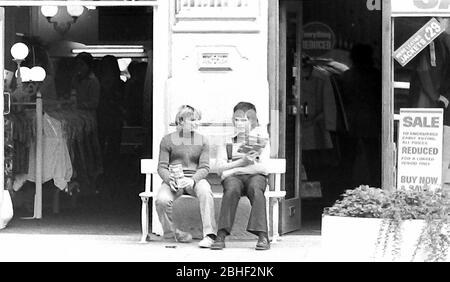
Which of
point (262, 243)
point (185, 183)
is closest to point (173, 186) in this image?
point (185, 183)

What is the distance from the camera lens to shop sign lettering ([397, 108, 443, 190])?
405 inches

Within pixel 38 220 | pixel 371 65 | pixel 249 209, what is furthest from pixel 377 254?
pixel 371 65

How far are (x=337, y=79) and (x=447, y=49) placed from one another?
Answer: 3.19 m

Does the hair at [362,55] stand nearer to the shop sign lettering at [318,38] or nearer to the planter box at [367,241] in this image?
the shop sign lettering at [318,38]

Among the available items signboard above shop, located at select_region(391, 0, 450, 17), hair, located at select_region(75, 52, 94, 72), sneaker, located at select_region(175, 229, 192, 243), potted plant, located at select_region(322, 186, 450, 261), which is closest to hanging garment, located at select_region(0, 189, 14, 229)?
sneaker, located at select_region(175, 229, 192, 243)

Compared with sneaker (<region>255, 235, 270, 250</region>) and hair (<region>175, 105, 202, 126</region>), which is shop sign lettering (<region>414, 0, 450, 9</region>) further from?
sneaker (<region>255, 235, 270, 250</region>)

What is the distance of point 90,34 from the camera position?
1441 centimetres

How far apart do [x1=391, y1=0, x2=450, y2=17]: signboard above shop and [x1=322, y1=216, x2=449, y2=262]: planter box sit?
3475 millimetres

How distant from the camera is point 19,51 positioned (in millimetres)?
11719

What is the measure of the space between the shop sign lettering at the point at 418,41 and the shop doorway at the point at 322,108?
1214mm

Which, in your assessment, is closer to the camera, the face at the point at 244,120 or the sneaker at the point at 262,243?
the sneaker at the point at 262,243

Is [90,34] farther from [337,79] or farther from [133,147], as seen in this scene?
[337,79]

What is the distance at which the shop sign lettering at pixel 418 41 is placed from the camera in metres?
10.4

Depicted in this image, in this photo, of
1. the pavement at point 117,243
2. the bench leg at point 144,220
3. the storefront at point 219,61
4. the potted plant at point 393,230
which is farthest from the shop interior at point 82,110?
the potted plant at point 393,230
